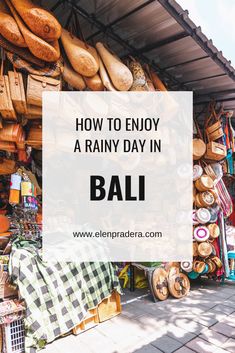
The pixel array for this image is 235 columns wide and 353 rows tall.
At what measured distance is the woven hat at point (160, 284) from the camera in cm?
454

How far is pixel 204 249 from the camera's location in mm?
5168

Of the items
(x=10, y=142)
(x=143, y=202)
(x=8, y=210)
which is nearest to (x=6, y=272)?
(x=8, y=210)

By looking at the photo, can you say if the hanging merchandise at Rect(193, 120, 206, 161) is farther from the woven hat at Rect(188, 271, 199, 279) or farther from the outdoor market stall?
the woven hat at Rect(188, 271, 199, 279)

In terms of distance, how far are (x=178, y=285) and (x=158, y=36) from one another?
170 inches

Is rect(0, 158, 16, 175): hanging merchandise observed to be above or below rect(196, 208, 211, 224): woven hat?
above

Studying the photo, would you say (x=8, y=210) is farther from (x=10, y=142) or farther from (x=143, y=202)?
(x=143, y=202)

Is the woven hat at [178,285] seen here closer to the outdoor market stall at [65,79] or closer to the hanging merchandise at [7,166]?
the outdoor market stall at [65,79]

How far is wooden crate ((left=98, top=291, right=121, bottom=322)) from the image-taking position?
3.87 metres

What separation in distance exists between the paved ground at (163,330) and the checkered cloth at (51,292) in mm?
248

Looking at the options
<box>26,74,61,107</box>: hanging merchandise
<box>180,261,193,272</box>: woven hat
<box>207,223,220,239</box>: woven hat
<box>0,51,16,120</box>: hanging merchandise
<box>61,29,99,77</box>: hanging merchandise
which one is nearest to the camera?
<box>0,51,16,120</box>: hanging merchandise

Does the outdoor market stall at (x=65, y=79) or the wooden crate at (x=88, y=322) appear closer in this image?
the outdoor market stall at (x=65, y=79)

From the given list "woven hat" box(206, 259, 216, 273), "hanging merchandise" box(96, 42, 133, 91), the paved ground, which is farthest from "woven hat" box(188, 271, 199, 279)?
"hanging merchandise" box(96, 42, 133, 91)

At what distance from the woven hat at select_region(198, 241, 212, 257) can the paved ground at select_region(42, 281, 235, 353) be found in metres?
0.84

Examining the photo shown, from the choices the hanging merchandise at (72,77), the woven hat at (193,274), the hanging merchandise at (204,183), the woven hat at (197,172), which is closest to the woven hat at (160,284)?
the woven hat at (193,274)
